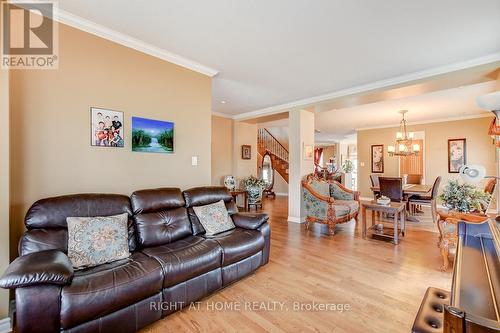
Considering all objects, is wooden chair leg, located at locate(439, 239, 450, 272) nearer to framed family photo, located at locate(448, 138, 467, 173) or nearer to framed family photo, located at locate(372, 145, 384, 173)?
framed family photo, located at locate(448, 138, 467, 173)

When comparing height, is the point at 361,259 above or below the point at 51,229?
below

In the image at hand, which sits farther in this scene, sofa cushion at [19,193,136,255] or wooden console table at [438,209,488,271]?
wooden console table at [438,209,488,271]

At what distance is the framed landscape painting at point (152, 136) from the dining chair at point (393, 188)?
4.26 meters

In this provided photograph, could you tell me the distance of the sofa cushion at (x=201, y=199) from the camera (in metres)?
2.78

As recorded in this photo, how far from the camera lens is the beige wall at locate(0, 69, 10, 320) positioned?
1772mm

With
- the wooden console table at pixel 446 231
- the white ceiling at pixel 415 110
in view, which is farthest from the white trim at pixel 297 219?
the white ceiling at pixel 415 110

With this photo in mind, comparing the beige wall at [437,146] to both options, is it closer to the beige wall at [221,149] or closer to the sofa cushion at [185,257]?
the beige wall at [221,149]

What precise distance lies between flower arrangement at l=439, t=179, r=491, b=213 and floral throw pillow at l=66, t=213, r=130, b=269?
3709 mm

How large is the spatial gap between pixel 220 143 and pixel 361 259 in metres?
4.22

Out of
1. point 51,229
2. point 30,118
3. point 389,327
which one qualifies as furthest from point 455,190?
point 30,118

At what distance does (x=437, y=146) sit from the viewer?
6.93 meters

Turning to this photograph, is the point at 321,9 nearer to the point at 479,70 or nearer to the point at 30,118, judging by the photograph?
the point at 479,70

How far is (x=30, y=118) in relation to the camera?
7.02ft

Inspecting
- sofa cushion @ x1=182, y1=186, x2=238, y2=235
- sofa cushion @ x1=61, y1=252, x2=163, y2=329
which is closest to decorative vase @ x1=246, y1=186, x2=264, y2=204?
sofa cushion @ x1=182, y1=186, x2=238, y2=235
